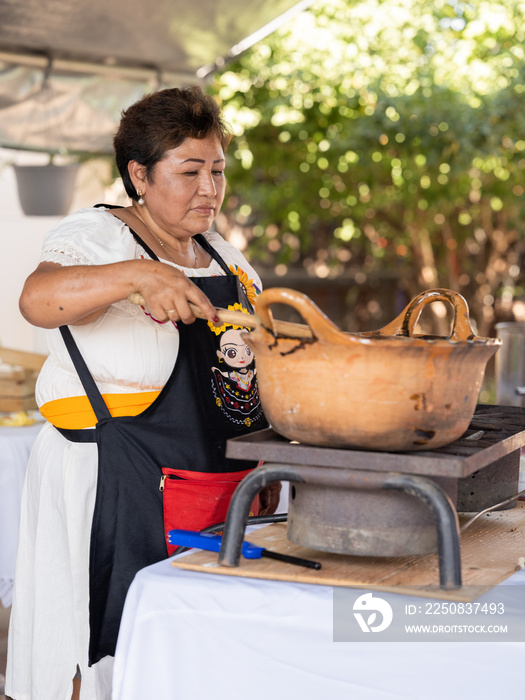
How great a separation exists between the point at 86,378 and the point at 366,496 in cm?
74

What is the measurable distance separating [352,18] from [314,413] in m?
5.71

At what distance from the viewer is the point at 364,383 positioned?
1207 millimetres

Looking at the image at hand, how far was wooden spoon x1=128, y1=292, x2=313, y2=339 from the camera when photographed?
4.38 ft

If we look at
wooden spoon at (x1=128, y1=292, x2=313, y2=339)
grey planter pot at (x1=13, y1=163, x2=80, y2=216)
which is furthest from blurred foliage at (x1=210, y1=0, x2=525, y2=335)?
wooden spoon at (x1=128, y1=292, x2=313, y2=339)

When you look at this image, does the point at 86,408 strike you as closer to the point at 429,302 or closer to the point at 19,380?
the point at 429,302

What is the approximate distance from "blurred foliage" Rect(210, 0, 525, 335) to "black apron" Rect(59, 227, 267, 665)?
4.36 m

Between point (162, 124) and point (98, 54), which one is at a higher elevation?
point (98, 54)

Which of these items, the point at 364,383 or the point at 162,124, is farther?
the point at 162,124

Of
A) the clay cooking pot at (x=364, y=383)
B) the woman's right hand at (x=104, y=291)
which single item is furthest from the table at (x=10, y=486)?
the clay cooking pot at (x=364, y=383)

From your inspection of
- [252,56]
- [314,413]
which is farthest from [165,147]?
[252,56]

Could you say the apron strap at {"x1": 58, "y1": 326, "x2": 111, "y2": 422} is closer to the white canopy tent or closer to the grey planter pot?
the white canopy tent

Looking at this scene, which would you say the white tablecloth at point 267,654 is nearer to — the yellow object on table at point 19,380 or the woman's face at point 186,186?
the woman's face at point 186,186

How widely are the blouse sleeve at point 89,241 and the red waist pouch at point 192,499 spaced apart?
0.47 meters

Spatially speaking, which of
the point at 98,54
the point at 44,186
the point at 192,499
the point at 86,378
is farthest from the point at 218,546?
the point at 98,54
